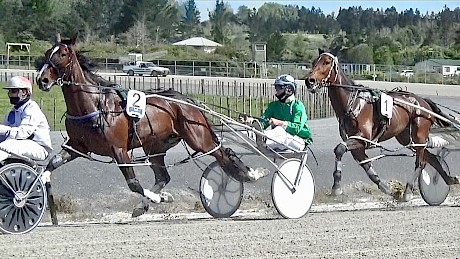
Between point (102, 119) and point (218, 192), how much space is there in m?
1.84

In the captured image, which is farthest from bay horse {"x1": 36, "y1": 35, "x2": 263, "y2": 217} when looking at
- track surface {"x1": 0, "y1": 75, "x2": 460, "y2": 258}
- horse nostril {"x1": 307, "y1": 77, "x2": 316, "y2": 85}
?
horse nostril {"x1": 307, "y1": 77, "x2": 316, "y2": 85}

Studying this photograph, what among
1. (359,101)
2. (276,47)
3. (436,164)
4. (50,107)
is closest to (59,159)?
(359,101)

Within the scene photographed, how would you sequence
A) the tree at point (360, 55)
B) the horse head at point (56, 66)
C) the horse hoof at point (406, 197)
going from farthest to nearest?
the tree at point (360, 55) < the horse hoof at point (406, 197) < the horse head at point (56, 66)

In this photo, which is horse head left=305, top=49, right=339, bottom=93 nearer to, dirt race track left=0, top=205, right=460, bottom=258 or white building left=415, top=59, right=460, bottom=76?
dirt race track left=0, top=205, right=460, bottom=258

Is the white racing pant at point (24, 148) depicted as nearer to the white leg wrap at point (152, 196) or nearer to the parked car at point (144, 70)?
the white leg wrap at point (152, 196)

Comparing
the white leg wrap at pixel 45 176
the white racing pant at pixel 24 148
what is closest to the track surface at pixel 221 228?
the white leg wrap at pixel 45 176

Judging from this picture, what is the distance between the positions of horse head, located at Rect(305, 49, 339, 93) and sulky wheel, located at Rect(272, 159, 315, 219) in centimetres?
105

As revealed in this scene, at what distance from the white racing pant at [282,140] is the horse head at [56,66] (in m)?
2.46

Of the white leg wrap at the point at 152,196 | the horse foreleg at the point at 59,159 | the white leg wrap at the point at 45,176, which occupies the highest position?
the horse foreleg at the point at 59,159

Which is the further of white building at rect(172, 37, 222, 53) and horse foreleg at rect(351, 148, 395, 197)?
white building at rect(172, 37, 222, 53)

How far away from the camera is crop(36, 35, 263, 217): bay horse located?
9.05 m

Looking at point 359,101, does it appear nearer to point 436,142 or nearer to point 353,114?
point 353,114

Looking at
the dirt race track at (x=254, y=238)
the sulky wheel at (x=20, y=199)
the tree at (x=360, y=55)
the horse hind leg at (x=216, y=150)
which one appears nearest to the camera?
the dirt race track at (x=254, y=238)

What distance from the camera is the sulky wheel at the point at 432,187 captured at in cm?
1188
